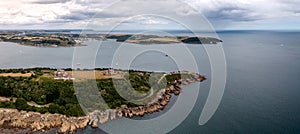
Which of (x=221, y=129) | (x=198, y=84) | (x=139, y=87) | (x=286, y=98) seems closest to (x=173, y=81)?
(x=198, y=84)

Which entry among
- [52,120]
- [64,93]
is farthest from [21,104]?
[64,93]

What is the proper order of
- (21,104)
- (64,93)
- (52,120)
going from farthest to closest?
(64,93), (21,104), (52,120)

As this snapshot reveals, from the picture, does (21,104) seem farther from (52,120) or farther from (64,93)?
(64,93)

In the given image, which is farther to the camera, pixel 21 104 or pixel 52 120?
pixel 21 104

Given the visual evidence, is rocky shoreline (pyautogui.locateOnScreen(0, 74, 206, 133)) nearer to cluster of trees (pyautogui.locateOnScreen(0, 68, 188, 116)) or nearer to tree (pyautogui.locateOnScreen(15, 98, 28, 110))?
tree (pyautogui.locateOnScreen(15, 98, 28, 110))

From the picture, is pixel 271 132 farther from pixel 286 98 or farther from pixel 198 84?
pixel 198 84

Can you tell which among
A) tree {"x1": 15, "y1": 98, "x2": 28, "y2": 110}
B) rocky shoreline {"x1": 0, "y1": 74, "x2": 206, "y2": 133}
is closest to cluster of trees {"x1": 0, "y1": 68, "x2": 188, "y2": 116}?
tree {"x1": 15, "y1": 98, "x2": 28, "y2": 110}

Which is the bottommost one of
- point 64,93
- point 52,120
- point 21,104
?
point 52,120

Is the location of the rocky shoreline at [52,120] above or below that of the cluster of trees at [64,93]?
below

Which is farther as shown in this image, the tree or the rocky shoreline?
the tree

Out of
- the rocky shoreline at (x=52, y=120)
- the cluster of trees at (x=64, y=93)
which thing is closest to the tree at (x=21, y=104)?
the cluster of trees at (x=64, y=93)

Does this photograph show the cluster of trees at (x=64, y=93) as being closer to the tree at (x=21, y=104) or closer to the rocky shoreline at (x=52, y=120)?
the tree at (x=21, y=104)
